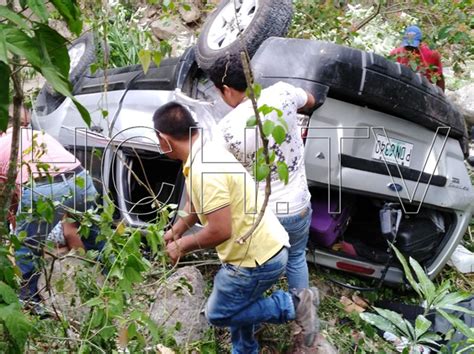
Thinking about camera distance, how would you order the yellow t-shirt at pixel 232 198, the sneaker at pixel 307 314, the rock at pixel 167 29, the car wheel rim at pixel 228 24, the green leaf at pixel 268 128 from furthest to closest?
the rock at pixel 167 29
the car wheel rim at pixel 228 24
the sneaker at pixel 307 314
the yellow t-shirt at pixel 232 198
the green leaf at pixel 268 128

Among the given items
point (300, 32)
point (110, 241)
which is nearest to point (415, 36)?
point (300, 32)

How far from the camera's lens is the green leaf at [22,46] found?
1.61 metres

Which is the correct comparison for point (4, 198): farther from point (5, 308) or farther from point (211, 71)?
point (211, 71)

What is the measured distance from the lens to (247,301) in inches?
134

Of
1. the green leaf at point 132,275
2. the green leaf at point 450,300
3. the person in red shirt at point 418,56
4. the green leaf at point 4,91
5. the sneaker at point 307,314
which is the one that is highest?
the green leaf at point 4,91

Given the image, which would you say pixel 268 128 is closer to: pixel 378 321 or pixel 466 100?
pixel 378 321

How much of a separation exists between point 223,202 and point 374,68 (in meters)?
1.45

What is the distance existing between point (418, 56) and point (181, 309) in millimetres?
2774

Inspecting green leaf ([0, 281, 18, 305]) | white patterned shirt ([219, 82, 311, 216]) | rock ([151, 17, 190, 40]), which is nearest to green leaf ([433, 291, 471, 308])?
white patterned shirt ([219, 82, 311, 216])

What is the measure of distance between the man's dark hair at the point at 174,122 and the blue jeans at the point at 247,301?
655 mm

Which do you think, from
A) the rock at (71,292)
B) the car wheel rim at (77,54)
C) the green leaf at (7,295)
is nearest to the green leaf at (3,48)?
the green leaf at (7,295)

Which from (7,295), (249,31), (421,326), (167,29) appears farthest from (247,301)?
(167,29)

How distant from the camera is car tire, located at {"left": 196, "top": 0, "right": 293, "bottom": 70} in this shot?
14.1ft

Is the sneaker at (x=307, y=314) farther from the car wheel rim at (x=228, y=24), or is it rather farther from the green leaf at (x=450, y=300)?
the car wheel rim at (x=228, y=24)
